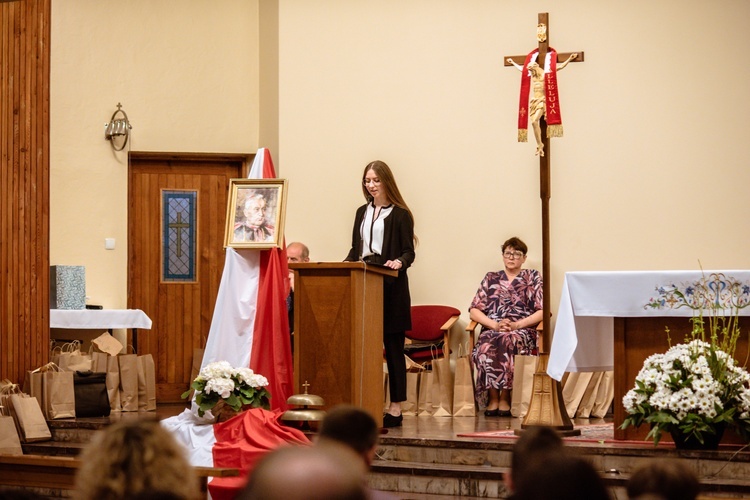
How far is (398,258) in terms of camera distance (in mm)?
6617

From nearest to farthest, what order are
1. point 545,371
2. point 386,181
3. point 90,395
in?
point 545,371
point 386,181
point 90,395

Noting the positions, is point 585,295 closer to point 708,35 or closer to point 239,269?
point 239,269

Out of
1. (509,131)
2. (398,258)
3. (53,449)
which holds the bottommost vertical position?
(53,449)

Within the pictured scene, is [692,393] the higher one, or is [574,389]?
[692,393]

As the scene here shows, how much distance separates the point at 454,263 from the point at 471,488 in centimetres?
353

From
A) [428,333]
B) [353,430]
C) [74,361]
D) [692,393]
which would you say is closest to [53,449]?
[74,361]

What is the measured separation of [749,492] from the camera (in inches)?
199

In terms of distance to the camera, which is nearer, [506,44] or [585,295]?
[585,295]

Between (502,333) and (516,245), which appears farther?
(516,245)

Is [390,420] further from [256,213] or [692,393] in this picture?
[692,393]

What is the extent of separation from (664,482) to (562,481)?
414 millimetres

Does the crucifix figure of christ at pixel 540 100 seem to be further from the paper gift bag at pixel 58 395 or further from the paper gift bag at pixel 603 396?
the paper gift bag at pixel 58 395

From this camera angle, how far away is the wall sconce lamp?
30.4 feet

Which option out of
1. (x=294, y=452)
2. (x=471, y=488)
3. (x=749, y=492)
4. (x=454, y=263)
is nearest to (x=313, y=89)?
(x=454, y=263)
